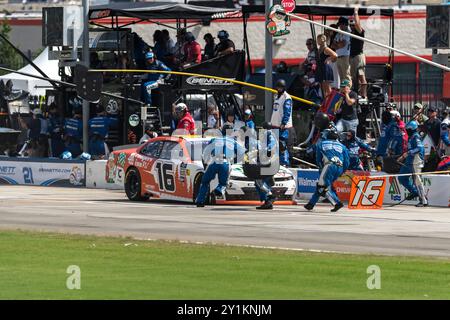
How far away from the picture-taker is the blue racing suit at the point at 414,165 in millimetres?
25797

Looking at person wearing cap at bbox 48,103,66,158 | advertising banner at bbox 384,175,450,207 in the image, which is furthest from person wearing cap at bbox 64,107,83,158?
advertising banner at bbox 384,175,450,207

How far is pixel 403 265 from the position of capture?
1541 cm

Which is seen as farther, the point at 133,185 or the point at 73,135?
the point at 73,135

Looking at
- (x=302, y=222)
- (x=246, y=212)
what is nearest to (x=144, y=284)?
(x=302, y=222)

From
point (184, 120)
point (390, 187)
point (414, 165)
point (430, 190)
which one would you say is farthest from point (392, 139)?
point (184, 120)

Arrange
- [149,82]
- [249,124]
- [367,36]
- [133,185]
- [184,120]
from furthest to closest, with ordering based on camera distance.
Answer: [367,36], [149,82], [184,120], [249,124], [133,185]

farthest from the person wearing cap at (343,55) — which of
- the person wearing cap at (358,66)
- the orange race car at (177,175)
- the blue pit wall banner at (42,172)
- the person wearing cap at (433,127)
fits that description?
the blue pit wall banner at (42,172)

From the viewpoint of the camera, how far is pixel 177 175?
25.8m

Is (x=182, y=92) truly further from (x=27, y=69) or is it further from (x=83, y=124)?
(x=27, y=69)

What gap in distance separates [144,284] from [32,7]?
7138 cm

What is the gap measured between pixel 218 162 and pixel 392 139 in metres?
4.48

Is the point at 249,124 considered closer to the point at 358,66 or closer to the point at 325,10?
the point at 358,66

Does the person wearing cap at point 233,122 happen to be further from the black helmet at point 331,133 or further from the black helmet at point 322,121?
the black helmet at point 331,133

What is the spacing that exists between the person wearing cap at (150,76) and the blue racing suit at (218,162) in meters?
6.81
